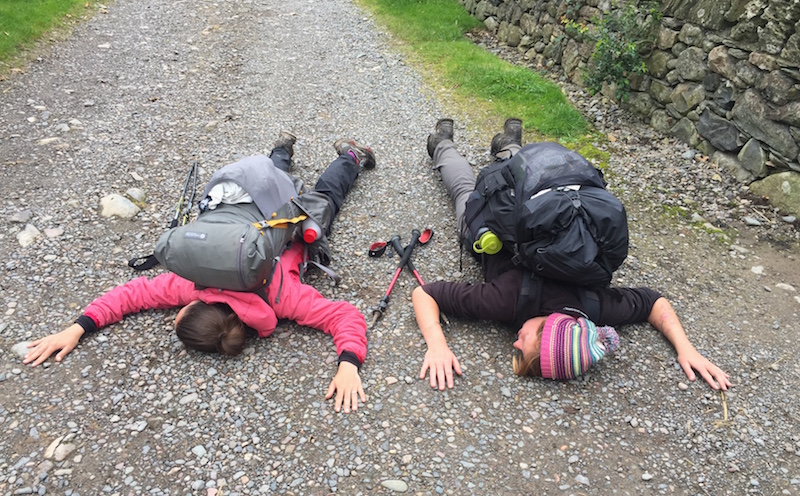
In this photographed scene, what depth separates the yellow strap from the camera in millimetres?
4791

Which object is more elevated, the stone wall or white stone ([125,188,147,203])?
the stone wall

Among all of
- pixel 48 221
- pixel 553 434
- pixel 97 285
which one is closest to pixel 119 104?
pixel 48 221

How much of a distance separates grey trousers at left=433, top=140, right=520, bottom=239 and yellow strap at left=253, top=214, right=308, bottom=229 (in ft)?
5.49

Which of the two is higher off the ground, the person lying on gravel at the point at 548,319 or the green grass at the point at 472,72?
the green grass at the point at 472,72

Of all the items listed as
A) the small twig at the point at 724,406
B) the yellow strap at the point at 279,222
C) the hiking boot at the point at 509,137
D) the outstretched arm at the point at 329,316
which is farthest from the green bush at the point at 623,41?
the outstretched arm at the point at 329,316

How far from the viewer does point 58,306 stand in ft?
16.1

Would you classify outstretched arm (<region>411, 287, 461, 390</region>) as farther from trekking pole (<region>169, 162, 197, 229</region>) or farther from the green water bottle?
trekking pole (<region>169, 162, 197, 229</region>)

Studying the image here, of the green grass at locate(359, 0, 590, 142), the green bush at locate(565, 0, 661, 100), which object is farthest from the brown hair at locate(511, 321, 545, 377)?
the green bush at locate(565, 0, 661, 100)

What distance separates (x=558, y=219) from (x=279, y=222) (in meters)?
2.42

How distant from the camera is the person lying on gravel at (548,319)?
424 centimetres

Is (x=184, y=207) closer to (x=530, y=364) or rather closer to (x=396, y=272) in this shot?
(x=396, y=272)

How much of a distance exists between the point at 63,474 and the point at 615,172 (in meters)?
6.59

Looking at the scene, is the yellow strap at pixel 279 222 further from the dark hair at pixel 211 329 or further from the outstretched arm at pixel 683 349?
the outstretched arm at pixel 683 349

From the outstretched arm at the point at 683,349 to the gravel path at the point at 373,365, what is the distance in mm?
105
